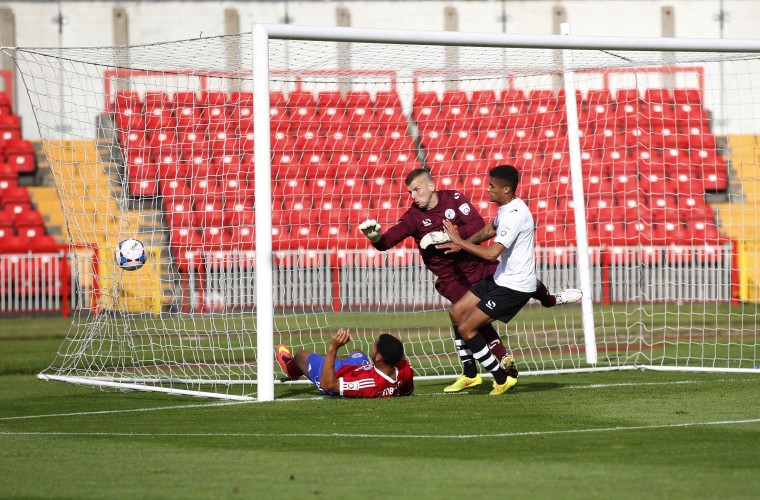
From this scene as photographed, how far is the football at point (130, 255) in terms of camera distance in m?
10.7

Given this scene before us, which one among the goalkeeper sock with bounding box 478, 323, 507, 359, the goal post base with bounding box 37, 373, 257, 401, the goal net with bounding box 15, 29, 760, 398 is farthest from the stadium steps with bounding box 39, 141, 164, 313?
the goalkeeper sock with bounding box 478, 323, 507, 359

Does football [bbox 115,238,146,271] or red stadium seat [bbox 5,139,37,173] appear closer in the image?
football [bbox 115,238,146,271]

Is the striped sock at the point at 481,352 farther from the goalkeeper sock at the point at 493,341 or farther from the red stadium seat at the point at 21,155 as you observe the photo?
the red stadium seat at the point at 21,155

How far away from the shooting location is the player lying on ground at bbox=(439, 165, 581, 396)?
9070 millimetres

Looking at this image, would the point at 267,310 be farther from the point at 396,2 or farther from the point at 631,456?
the point at 396,2

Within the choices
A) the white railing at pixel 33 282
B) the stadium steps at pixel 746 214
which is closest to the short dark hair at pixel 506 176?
the stadium steps at pixel 746 214

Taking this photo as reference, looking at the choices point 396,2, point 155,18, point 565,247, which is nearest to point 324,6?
point 396,2

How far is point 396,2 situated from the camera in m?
28.3

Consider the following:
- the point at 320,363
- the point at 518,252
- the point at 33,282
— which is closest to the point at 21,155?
the point at 33,282

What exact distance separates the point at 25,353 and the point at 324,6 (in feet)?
51.9

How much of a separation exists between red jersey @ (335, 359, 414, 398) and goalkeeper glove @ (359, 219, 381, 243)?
3.58ft

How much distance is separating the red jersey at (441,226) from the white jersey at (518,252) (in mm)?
741

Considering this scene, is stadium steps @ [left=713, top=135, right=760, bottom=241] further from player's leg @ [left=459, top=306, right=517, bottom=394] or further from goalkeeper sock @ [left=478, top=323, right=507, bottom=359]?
player's leg @ [left=459, top=306, right=517, bottom=394]

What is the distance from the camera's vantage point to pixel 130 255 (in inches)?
424
